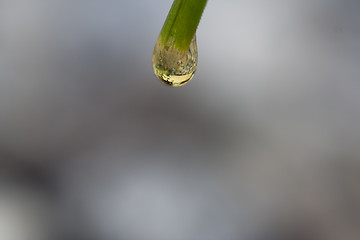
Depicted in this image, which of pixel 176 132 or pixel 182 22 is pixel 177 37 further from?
pixel 176 132

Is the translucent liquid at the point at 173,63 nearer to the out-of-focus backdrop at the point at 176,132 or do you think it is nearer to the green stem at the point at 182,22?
the green stem at the point at 182,22

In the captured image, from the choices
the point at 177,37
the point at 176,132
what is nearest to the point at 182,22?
the point at 177,37

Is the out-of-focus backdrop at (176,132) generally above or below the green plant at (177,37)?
above

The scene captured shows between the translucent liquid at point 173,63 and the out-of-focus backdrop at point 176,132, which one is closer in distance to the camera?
the translucent liquid at point 173,63

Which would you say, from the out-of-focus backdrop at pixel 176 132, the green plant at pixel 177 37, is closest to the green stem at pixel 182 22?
the green plant at pixel 177 37

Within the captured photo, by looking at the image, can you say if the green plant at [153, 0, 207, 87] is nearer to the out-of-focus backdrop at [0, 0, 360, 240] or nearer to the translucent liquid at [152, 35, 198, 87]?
the translucent liquid at [152, 35, 198, 87]

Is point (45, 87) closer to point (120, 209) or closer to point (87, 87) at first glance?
point (87, 87)

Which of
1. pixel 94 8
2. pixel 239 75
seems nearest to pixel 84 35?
pixel 94 8

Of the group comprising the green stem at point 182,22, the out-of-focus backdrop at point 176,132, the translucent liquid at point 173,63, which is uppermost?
the out-of-focus backdrop at point 176,132
